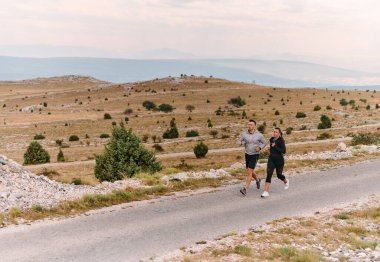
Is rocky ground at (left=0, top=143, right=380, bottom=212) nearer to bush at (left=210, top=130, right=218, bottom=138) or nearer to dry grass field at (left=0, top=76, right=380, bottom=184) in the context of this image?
dry grass field at (left=0, top=76, right=380, bottom=184)

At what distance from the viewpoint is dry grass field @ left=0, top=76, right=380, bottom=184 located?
4906 centimetres

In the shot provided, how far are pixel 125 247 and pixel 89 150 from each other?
135 feet

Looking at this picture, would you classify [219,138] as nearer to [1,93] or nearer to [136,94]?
[136,94]

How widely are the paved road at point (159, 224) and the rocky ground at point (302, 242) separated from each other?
57cm

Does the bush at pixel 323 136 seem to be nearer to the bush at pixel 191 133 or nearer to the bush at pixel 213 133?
the bush at pixel 213 133

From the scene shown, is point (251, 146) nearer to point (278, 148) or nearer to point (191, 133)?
point (278, 148)

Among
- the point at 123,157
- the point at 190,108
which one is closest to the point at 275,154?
the point at 123,157

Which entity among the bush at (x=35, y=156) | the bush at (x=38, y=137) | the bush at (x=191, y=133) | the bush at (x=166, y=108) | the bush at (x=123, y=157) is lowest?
the bush at (x=38, y=137)

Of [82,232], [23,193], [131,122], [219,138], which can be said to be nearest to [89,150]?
[219,138]

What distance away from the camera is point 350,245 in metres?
10.0

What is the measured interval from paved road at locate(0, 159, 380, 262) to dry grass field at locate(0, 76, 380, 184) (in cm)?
939

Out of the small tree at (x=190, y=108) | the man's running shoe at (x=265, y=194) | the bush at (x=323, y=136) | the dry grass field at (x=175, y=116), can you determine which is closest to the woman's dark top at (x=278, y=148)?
the man's running shoe at (x=265, y=194)

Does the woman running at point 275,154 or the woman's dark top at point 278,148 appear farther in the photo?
the woman's dark top at point 278,148

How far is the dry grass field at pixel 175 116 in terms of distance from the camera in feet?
161
